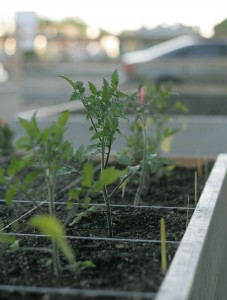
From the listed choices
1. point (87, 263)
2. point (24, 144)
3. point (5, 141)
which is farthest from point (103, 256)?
point (5, 141)

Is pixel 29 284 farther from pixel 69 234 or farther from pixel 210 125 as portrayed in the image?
pixel 210 125

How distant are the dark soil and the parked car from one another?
31.9ft

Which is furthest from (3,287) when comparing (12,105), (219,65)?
(219,65)

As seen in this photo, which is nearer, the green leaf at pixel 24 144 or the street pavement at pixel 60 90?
the green leaf at pixel 24 144

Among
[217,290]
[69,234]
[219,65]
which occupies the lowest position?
[217,290]

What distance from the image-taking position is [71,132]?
6020mm

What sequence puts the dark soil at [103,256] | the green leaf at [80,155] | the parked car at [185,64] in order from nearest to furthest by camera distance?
1. the dark soil at [103,256]
2. the green leaf at [80,155]
3. the parked car at [185,64]

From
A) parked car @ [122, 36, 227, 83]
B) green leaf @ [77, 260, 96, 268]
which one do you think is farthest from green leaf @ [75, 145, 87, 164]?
parked car @ [122, 36, 227, 83]

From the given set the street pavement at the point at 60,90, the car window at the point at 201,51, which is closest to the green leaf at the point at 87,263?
the street pavement at the point at 60,90

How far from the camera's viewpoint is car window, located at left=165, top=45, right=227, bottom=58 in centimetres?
1587

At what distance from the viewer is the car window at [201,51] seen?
15.9m

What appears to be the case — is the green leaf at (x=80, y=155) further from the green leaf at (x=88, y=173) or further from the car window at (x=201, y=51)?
the car window at (x=201, y=51)

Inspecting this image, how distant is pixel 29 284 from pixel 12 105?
7.61m

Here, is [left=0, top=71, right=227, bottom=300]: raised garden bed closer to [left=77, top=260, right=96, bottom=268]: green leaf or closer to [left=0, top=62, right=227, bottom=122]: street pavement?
[left=77, top=260, right=96, bottom=268]: green leaf
